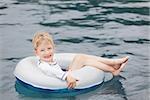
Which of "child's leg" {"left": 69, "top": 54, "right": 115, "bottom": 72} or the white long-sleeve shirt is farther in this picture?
"child's leg" {"left": 69, "top": 54, "right": 115, "bottom": 72}

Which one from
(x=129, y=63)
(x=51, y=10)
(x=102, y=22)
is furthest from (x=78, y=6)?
(x=129, y=63)

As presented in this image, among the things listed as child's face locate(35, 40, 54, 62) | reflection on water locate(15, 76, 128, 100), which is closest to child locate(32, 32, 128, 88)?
child's face locate(35, 40, 54, 62)

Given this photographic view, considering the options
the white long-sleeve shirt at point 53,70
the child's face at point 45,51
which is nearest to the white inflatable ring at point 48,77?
the white long-sleeve shirt at point 53,70

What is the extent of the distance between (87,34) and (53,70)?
8.43 ft

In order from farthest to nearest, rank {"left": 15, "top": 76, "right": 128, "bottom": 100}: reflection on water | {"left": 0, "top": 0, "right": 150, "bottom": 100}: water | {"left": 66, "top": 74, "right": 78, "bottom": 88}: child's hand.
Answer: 1. {"left": 0, "top": 0, "right": 150, "bottom": 100}: water
2. {"left": 15, "top": 76, "right": 128, "bottom": 100}: reflection on water
3. {"left": 66, "top": 74, "right": 78, "bottom": 88}: child's hand

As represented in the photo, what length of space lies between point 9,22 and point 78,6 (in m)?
1.81

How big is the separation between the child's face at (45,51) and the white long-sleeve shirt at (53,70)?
59mm

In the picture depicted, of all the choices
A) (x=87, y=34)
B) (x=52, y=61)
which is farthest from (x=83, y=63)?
(x=87, y=34)

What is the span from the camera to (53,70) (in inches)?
208

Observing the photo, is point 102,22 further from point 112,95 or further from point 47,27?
point 112,95

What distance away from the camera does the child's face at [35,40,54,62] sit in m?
5.21

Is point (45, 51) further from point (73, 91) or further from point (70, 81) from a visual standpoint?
point (73, 91)

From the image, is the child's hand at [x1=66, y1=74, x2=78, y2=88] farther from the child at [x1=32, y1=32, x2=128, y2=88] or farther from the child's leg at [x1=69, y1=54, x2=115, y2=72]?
the child's leg at [x1=69, y1=54, x2=115, y2=72]

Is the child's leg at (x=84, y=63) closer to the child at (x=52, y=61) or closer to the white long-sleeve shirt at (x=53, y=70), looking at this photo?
the child at (x=52, y=61)
